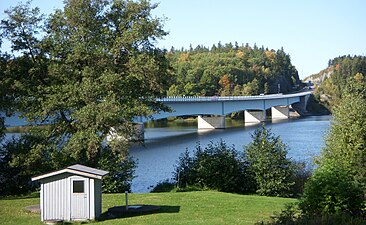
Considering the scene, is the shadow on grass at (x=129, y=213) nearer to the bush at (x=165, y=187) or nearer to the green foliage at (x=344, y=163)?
the green foliage at (x=344, y=163)

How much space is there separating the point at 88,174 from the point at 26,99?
36.6 ft

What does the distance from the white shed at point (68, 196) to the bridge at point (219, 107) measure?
4353 centimetres

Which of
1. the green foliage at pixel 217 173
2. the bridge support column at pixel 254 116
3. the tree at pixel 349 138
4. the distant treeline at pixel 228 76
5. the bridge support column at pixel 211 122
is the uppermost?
the distant treeline at pixel 228 76

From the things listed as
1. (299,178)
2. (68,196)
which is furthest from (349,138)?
(68,196)

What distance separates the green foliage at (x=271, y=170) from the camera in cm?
2775

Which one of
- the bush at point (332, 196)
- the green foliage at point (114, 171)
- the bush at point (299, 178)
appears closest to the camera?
the bush at point (332, 196)

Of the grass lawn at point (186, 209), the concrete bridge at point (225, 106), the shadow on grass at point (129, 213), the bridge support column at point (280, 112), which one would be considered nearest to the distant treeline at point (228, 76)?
the bridge support column at point (280, 112)

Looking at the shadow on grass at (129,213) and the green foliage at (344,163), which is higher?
the green foliage at (344,163)

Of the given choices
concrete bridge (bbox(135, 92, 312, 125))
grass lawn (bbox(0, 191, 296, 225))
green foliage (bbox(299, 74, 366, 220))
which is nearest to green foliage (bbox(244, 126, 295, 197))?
green foliage (bbox(299, 74, 366, 220))

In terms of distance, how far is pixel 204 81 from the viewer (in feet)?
447

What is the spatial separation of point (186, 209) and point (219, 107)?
73.2m

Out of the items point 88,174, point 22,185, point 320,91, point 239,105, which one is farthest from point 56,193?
point 320,91

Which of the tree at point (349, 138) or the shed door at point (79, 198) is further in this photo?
the tree at point (349, 138)

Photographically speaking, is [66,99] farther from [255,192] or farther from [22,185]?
[255,192]
